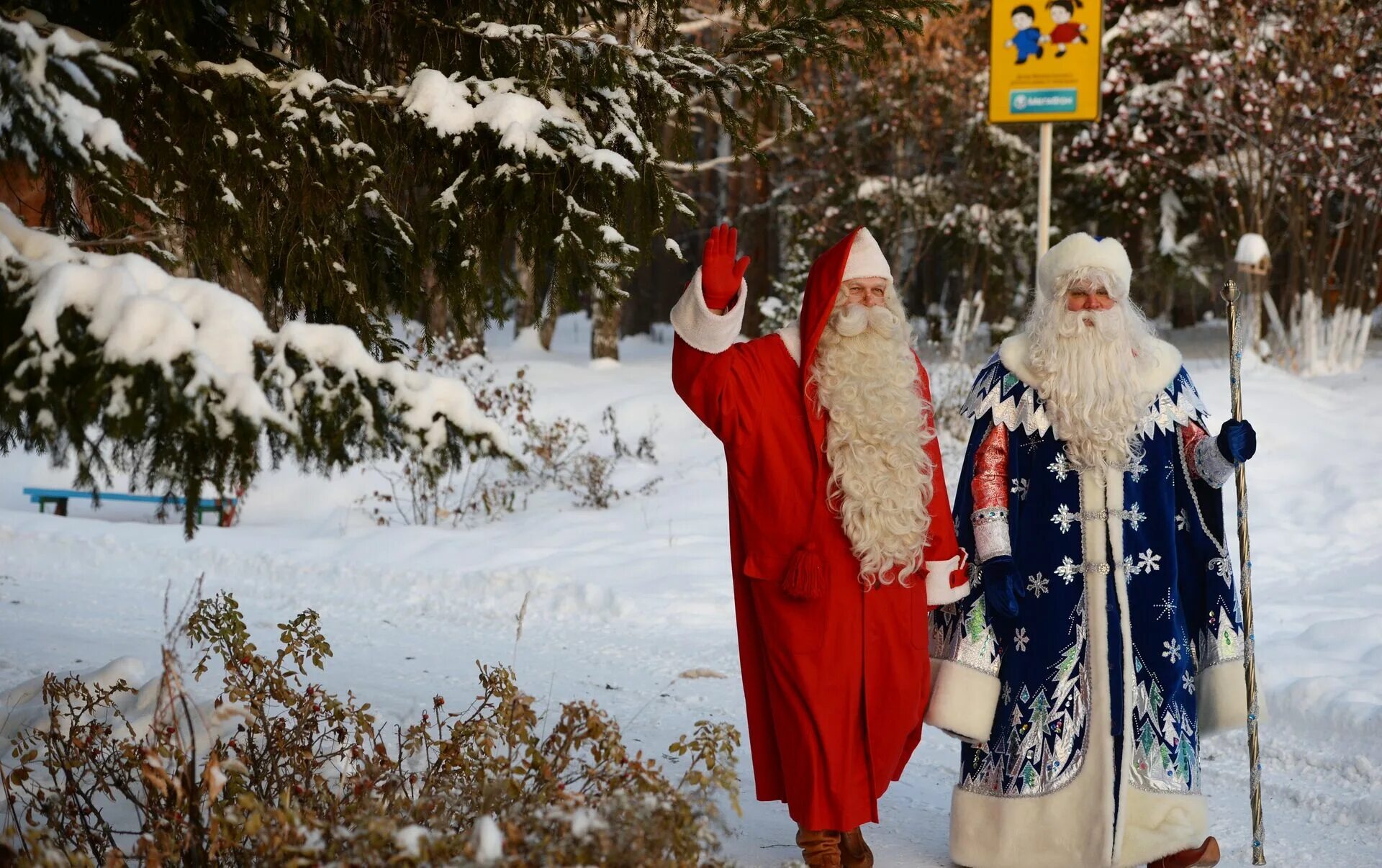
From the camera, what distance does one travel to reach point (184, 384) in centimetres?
249

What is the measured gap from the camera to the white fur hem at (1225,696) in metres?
4.33

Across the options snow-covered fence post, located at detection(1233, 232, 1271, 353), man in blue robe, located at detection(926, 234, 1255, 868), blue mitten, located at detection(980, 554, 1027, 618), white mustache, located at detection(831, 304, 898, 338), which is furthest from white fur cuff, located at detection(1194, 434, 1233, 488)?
snow-covered fence post, located at detection(1233, 232, 1271, 353)

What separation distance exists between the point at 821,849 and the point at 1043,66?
6.78 meters

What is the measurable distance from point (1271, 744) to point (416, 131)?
4088 millimetres

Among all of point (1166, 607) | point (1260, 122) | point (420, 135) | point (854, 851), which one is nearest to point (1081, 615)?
point (1166, 607)

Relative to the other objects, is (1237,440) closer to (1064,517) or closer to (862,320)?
(1064,517)

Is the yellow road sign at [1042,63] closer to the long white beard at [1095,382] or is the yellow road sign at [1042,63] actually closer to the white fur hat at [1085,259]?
the white fur hat at [1085,259]

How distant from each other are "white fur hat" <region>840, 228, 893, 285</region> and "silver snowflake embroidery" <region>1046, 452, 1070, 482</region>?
2.59 feet

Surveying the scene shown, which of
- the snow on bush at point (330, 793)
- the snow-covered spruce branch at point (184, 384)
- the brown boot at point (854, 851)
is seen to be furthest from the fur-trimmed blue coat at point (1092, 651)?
the snow-covered spruce branch at point (184, 384)

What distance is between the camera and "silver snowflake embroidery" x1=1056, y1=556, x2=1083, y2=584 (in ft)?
14.2

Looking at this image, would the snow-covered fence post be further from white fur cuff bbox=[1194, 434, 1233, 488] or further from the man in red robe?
the man in red robe

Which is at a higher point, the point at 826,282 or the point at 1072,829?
the point at 826,282

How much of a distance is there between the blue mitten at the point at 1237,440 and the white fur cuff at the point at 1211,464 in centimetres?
4

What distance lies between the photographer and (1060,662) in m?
4.29
